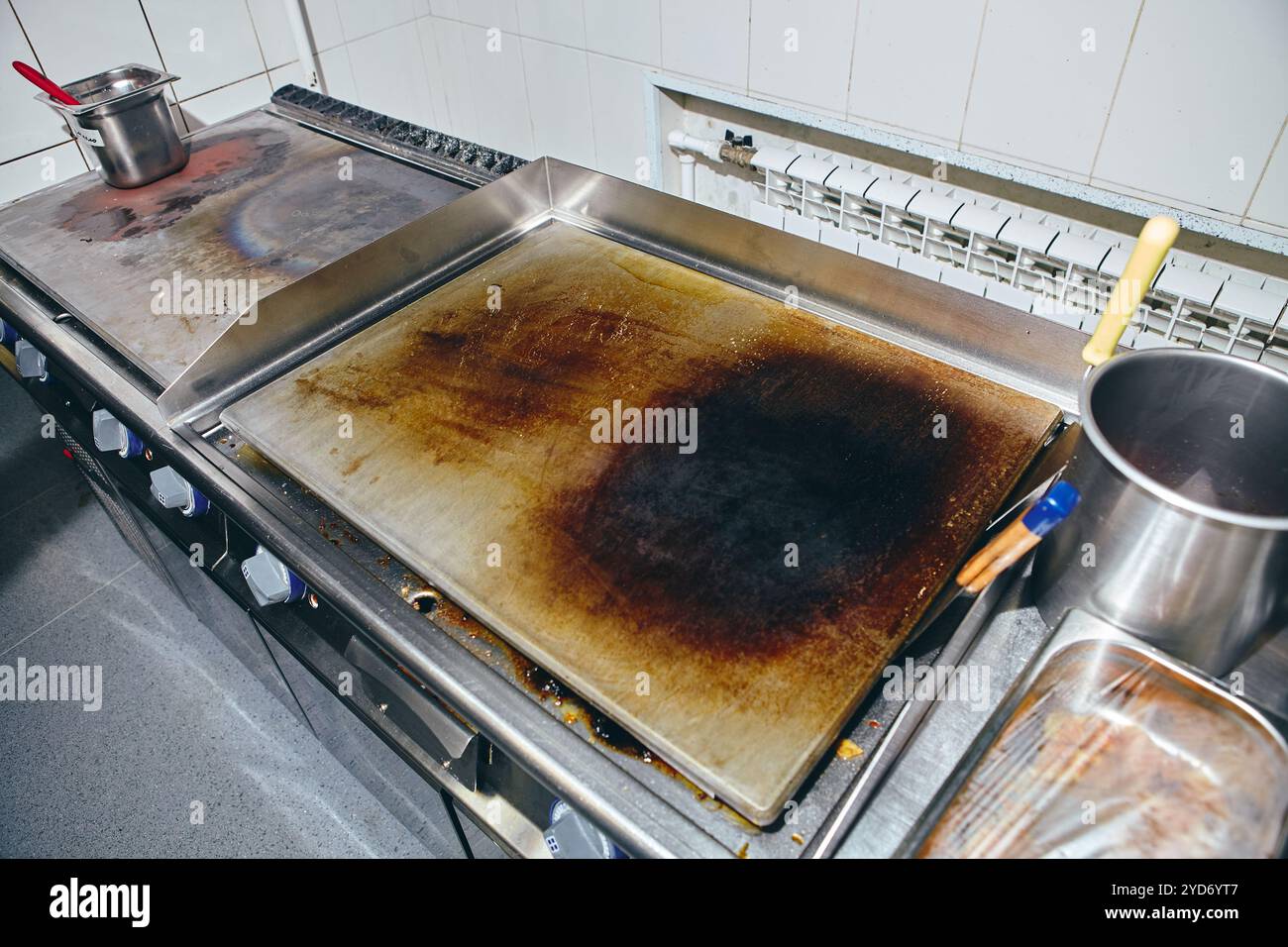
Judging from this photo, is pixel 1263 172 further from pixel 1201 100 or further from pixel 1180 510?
pixel 1180 510

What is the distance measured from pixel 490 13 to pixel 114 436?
5.12 feet

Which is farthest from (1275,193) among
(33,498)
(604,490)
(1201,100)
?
(33,498)

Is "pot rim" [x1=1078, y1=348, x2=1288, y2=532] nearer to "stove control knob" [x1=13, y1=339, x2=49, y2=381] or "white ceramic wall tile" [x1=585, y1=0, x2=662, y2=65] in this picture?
"white ceramic wall tile" [x1=585, y1=0, x2=662, y2=65]

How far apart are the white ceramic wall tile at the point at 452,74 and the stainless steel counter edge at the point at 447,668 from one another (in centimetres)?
163

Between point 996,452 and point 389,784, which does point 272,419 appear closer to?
point 389,784

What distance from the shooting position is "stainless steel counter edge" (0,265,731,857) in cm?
69

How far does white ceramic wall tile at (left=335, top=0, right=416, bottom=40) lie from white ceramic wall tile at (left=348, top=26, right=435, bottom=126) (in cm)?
2

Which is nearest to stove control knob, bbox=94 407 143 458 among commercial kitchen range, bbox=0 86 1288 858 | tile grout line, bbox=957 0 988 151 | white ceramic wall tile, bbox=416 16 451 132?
commercial kitchen range, bbox=0 86 1288 858

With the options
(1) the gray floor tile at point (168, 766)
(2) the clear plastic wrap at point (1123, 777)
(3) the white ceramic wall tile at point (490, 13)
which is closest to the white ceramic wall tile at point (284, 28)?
(3) the white ceramic wall tile at point (490, 13)

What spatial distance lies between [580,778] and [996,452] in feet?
1.96

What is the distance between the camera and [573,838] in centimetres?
79

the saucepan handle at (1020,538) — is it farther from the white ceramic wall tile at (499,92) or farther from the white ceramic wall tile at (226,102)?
the white ceramic wall tile at (226,102)

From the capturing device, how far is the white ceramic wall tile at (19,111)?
5.61ft

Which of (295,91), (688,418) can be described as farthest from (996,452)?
(295,91)
